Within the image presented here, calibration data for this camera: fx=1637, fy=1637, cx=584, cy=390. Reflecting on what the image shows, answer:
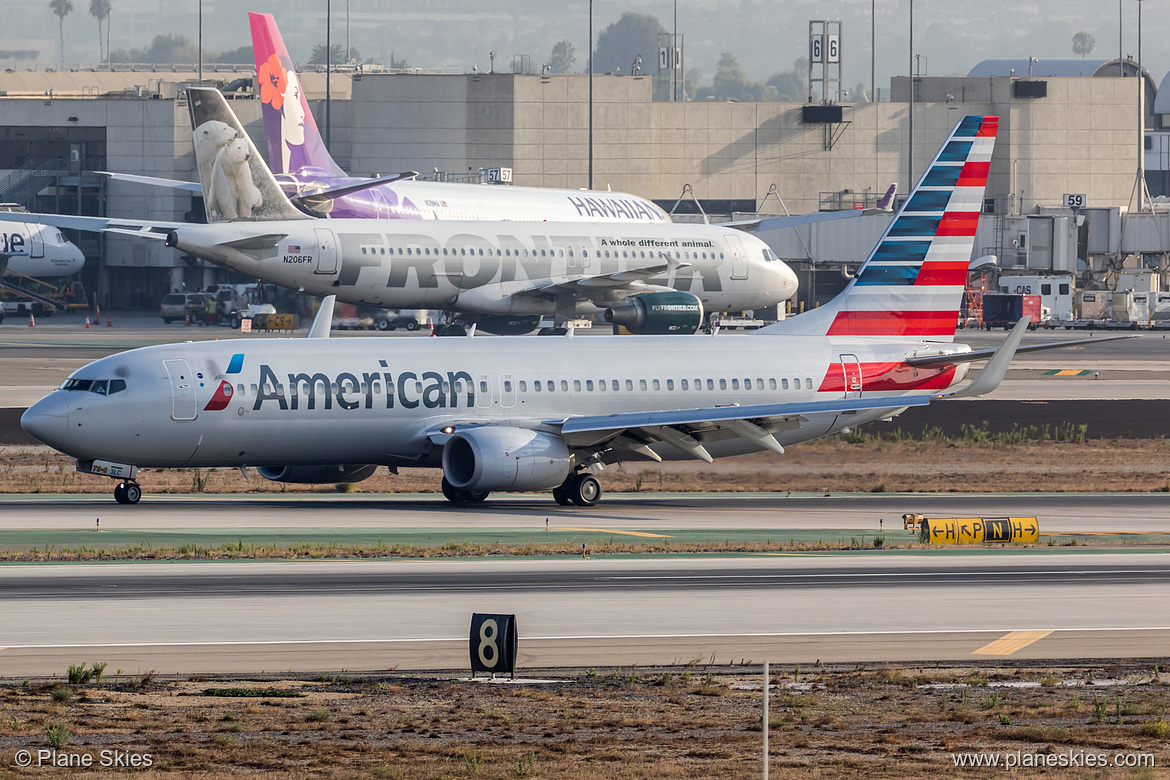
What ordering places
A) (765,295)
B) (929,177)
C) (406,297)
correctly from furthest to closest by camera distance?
(765,295), (406,297), (929,177)

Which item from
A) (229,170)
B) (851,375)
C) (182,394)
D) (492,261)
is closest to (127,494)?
(182,394)

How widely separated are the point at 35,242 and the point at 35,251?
0.70 meters

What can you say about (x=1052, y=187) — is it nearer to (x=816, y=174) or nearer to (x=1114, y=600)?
(x=816, y=174)

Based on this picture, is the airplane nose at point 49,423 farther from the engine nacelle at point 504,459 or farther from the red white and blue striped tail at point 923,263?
the red white and blue striped tail at point 923,263

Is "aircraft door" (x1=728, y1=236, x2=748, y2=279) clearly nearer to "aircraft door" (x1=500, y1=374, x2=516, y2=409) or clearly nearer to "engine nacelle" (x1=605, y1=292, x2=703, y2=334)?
"engine nacelle" (x1=605, y1=292, x2=703, y2=334)

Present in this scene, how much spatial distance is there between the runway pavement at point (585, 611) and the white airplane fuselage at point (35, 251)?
4079 inches

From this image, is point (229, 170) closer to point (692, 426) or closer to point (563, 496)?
point (563, 496)

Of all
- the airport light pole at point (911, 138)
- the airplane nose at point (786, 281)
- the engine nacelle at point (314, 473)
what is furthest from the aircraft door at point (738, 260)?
the airport light pole at point (911, 138)

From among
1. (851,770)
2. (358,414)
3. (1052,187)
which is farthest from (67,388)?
(1052,187)

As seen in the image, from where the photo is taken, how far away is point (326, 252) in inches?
2926

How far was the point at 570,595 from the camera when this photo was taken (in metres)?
28.0

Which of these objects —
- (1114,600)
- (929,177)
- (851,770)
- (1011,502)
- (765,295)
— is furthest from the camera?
(765,295)

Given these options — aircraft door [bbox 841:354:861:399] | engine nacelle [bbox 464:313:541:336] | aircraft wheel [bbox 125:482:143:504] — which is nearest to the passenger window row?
engine nacelle [bbox 464:313:541:336]

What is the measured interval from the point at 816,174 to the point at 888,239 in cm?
11352
